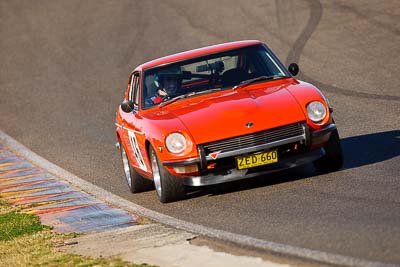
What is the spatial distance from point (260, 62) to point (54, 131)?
21.4ft

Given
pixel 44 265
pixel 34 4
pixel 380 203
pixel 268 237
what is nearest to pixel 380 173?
pixel 380 203

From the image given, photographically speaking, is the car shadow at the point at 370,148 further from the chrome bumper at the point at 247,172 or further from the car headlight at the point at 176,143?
the car headlight at the point at 176,143

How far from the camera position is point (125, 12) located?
25.7 meters

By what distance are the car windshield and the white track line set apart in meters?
1.16

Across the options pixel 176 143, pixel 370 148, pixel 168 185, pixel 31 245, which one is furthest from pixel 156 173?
pixel 370 148

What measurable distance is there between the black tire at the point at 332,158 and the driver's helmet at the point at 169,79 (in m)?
1.76

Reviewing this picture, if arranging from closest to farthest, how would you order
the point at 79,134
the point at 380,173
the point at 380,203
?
the point at 380,203
the point at 380,173
the point at 79,134

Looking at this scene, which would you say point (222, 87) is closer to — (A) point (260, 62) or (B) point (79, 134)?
(A) point (260, 62)

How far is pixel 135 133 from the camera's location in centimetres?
1080

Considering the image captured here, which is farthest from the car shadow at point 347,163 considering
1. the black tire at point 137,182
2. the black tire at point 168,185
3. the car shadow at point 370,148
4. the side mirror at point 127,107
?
the side mirror at point 127,107

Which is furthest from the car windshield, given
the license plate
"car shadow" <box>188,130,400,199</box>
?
the license plate

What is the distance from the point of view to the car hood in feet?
31.3

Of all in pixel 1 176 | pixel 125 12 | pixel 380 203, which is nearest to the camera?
pixel 380 203

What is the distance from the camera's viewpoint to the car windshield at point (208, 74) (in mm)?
10828
